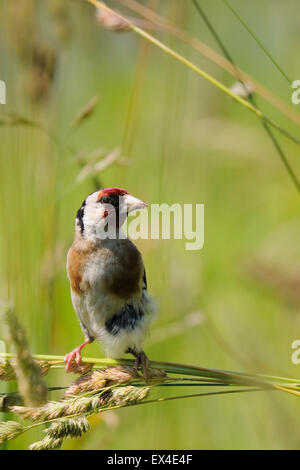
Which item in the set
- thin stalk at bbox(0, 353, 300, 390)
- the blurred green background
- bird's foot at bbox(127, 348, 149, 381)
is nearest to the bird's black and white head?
the blurred green background

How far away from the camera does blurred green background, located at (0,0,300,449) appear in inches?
83.9

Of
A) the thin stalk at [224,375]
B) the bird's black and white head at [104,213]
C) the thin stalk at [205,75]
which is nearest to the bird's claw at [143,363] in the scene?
the thin stalk at [224,375]

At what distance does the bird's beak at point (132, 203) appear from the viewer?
211 centimetres

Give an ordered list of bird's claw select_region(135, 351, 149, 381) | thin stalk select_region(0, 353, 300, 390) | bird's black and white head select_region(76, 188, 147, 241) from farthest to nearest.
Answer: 1. bird's black and white head select_region(76, 188, 147, 241)
2. bird's claw select_region(135, 351, 149, 381)
3. thin stalk select_region(0, 353, 300, 390)

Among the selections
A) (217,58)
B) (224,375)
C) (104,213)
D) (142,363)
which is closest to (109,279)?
(104,213)

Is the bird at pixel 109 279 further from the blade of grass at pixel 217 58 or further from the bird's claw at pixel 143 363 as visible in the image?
the blade of grass at pixel 217 58

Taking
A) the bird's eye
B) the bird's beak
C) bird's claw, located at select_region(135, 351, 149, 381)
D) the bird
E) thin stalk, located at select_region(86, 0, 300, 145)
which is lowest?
bird's claw, located at select_region(135, 351, 149, 381)

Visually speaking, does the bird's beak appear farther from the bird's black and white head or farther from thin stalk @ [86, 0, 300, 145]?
thin stalk @ [86, 0, 300, 145]

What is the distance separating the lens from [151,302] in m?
2.33

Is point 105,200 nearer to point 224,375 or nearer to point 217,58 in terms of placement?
point 217,58

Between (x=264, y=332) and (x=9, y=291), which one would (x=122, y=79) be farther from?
(x=9, y=291)

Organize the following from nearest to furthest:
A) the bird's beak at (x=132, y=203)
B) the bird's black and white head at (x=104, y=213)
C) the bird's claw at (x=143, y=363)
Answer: the bird's claw at (x=143, y=363) → the bird's beak at (x=132, y=203) → the bird's black and white head at (x=104, y=213)
